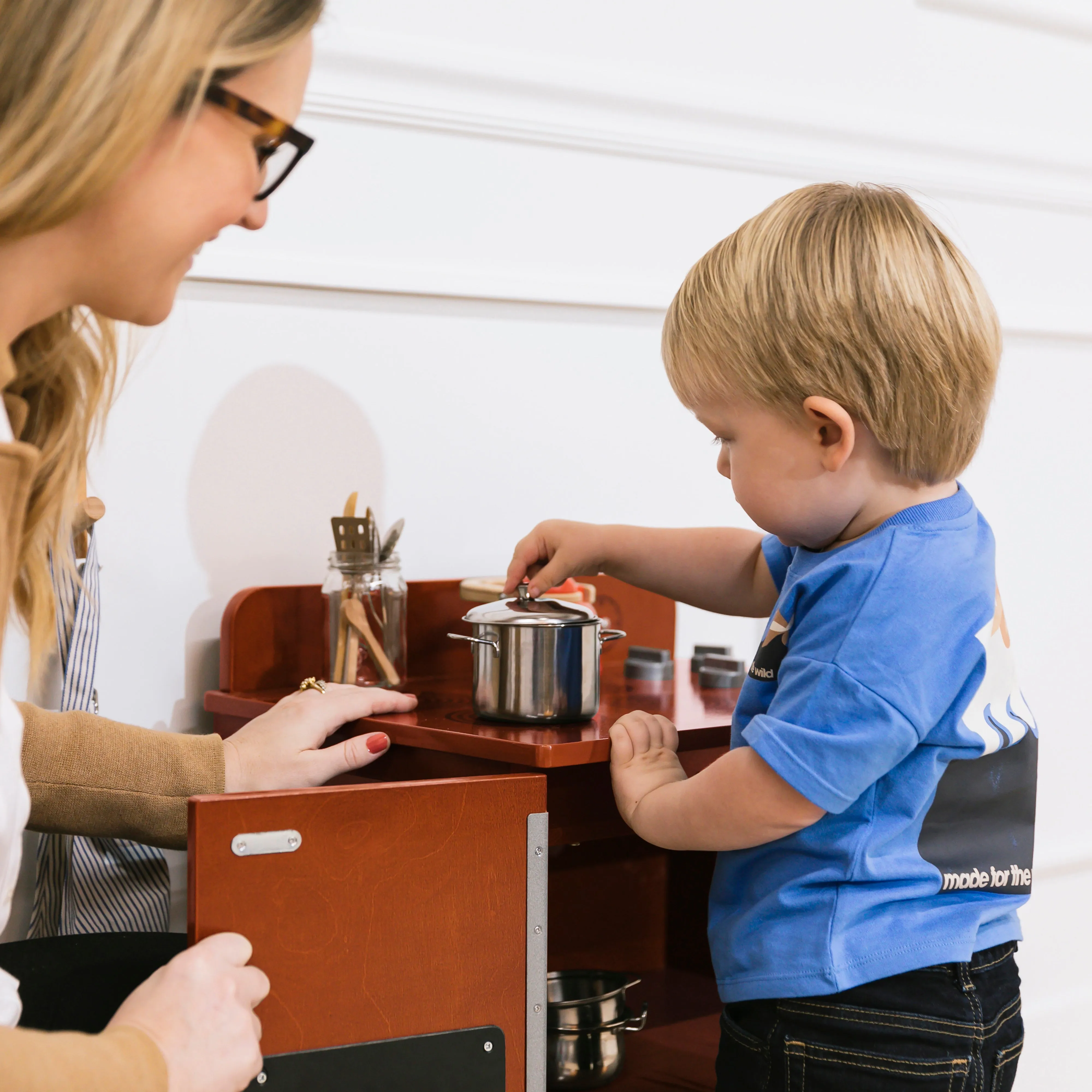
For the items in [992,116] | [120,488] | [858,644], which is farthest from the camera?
[992,116]

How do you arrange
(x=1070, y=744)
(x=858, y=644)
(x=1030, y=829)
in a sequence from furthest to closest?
(x=1070, y=744)
(x=1030, y=829)
(x=858, y=644)

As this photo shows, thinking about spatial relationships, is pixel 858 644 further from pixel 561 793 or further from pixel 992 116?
pixel 992 116

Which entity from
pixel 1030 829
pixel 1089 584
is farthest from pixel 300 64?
pixel 1089 584

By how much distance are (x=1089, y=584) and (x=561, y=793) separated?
146cm

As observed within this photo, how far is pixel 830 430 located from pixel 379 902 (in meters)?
0.50

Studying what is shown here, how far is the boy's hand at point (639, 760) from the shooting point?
1.02 meters

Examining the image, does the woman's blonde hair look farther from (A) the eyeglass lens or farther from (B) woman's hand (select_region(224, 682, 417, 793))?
(B) woman's hand (select_region(224, 682, 417, 793))

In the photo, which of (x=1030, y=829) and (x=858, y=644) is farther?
(x=1030, y=829)

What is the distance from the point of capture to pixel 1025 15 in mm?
2004

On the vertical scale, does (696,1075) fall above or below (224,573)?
below

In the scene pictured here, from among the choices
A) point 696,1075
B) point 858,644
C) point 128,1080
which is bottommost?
point 696,1075

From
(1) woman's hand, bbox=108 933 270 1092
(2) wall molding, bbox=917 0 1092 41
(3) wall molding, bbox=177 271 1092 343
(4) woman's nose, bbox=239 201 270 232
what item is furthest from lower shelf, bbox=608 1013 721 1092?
(2) wall molding, bbox=917 0 1092 41

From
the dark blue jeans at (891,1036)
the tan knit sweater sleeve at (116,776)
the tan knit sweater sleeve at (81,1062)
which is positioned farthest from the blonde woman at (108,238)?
the dark blue jeans at (891,1036)

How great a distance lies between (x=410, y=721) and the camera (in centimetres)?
110
